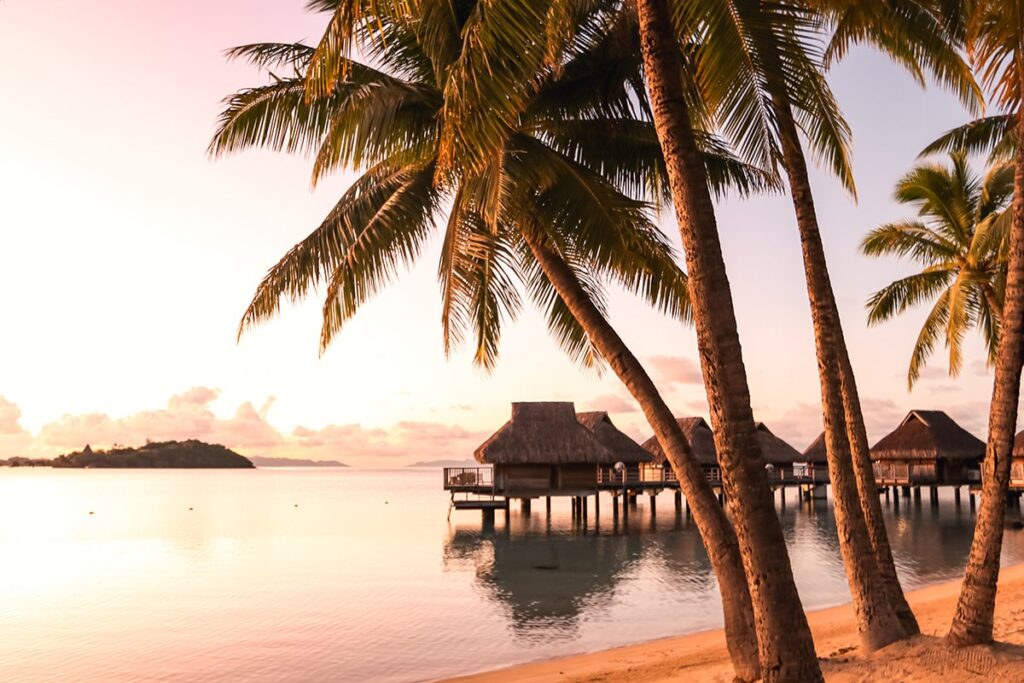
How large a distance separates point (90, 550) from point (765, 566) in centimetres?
3562

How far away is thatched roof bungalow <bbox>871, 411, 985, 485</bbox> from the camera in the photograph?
42250mm

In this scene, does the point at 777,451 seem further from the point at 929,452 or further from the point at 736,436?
the point at 736,436

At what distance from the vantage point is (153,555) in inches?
1267

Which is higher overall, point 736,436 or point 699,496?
point 736,436

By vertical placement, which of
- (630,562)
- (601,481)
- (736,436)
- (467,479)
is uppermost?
(736,436)

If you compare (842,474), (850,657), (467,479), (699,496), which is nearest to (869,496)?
(842,474)

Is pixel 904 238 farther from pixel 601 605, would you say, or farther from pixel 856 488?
pixel 856 488

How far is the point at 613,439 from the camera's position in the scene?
42.9 meters

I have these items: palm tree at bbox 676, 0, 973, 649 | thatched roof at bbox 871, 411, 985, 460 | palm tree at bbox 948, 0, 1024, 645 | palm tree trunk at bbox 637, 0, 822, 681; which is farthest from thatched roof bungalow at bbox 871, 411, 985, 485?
palm tree trunk at bbox 637, 0, 822, 681

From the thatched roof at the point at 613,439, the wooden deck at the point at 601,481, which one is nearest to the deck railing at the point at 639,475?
the wooden deck at the point at 601,481

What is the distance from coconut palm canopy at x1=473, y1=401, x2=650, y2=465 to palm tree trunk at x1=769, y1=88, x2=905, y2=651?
89.4 feet

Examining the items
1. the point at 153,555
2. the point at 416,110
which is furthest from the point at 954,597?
the point at 153,555

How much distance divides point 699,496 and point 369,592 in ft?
53.2

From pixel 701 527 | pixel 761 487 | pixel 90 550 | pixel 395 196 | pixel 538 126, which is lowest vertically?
pixel 90 550
